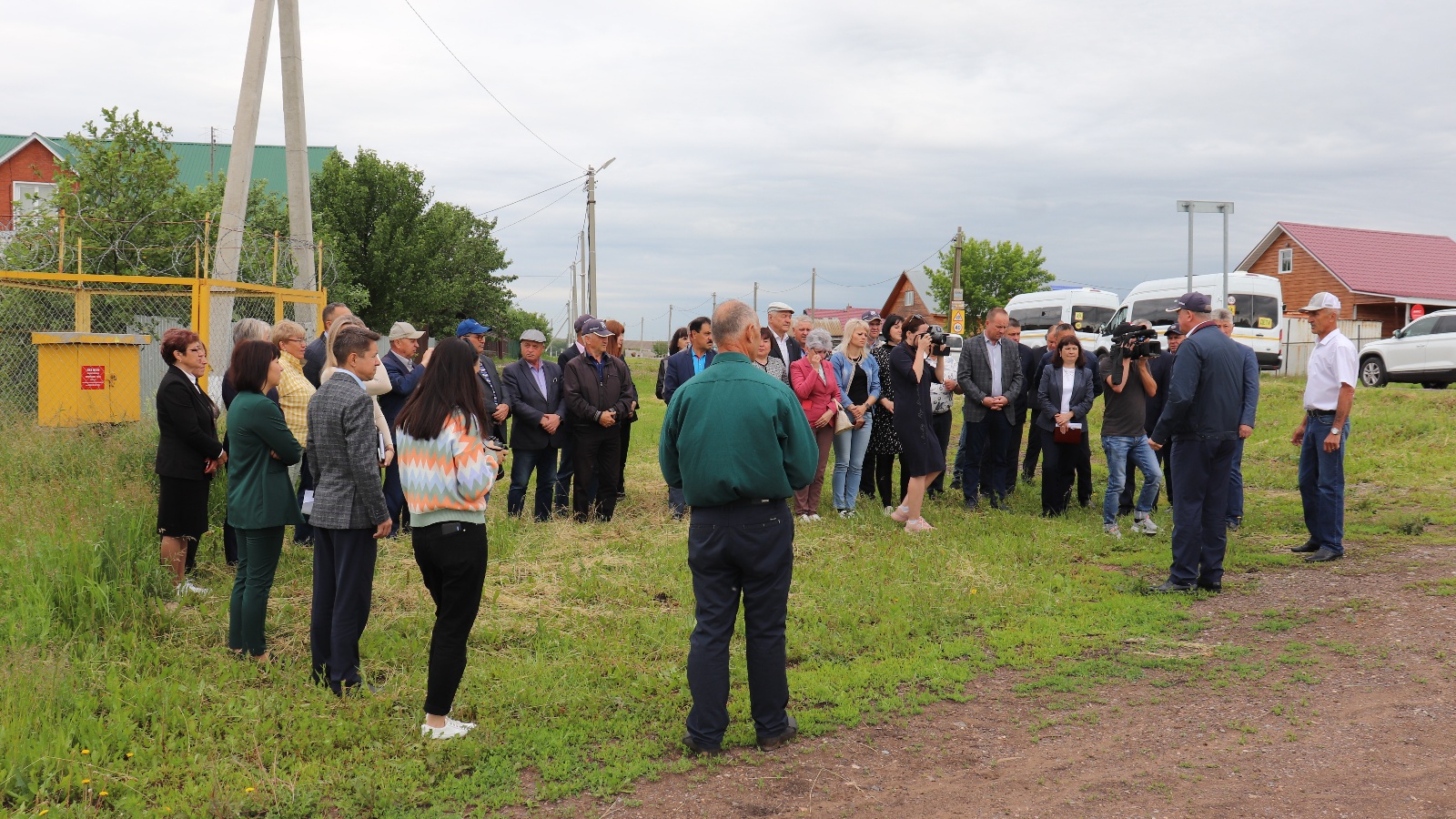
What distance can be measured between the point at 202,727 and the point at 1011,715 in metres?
3.79

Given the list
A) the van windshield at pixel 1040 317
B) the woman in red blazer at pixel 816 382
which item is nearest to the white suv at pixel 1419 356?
→ the van windshield at pixel 1040 317

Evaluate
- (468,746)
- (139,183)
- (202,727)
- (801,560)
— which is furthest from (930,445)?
(139,183)

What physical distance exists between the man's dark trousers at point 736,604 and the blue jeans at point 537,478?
5.06 m

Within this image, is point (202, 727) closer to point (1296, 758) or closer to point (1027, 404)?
point (1296, 758)

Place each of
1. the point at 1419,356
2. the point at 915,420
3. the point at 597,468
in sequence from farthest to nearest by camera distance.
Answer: the point at 1419,356, the point at 597,468, the point at 915,420

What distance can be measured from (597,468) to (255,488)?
4.47 metres

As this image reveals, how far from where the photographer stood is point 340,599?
4828mm

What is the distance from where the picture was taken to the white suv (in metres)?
19.5

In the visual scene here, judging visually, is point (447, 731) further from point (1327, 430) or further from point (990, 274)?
point (990, 274)

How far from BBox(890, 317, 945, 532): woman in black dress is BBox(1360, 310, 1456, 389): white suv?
1609cm

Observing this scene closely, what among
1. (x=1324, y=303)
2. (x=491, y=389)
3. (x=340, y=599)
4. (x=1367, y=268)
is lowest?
(x=340, y=599)

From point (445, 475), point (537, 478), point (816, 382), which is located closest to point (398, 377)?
point (537, 478)

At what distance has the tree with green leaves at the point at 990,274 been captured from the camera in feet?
206

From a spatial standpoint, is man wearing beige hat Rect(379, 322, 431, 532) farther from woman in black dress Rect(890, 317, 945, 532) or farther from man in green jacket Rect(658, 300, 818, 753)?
woman in black dress Rect(890, 317, 945, 532)
